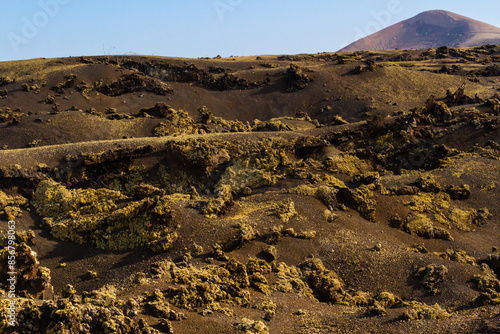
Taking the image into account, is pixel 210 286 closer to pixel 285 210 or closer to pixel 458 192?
pixel 285 210

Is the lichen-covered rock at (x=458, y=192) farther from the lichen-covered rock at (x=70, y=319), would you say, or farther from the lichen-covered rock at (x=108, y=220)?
the lichen-covered rock at (x=70, y=319)

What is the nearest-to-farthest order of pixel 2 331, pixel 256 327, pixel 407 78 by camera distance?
pixel 2 331, pixel 256 327, pixel 407 78

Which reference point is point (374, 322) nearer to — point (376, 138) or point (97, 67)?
point (376, 138)

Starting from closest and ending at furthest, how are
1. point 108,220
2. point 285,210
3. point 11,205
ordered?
point 108,220 < point 285,210 < point 11,205

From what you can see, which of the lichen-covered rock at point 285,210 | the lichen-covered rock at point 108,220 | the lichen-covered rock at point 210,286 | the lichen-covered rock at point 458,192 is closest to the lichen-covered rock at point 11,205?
the lichen-covered rock at point 108,220

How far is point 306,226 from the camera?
64.5 feet

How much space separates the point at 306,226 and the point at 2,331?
41.8 feet

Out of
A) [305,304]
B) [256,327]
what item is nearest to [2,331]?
[256,327]

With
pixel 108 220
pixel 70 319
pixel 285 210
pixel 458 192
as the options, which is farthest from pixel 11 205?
pixel 458 192

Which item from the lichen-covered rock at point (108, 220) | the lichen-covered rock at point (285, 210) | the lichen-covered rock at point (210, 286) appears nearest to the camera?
the lichen-covered rock at point (210, 286)

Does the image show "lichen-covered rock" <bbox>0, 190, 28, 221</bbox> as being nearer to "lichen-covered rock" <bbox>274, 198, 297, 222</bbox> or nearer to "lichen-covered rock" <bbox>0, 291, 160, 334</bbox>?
"lichen-covered rock" <bbox>0, 291, 160, 334</bbox>

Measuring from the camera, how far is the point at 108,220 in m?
19.2

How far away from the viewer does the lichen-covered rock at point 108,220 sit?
714 inches

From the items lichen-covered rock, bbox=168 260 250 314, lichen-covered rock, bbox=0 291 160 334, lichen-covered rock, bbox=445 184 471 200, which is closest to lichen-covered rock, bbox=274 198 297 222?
lichen-covered rock, bbox=168 260 250 314
